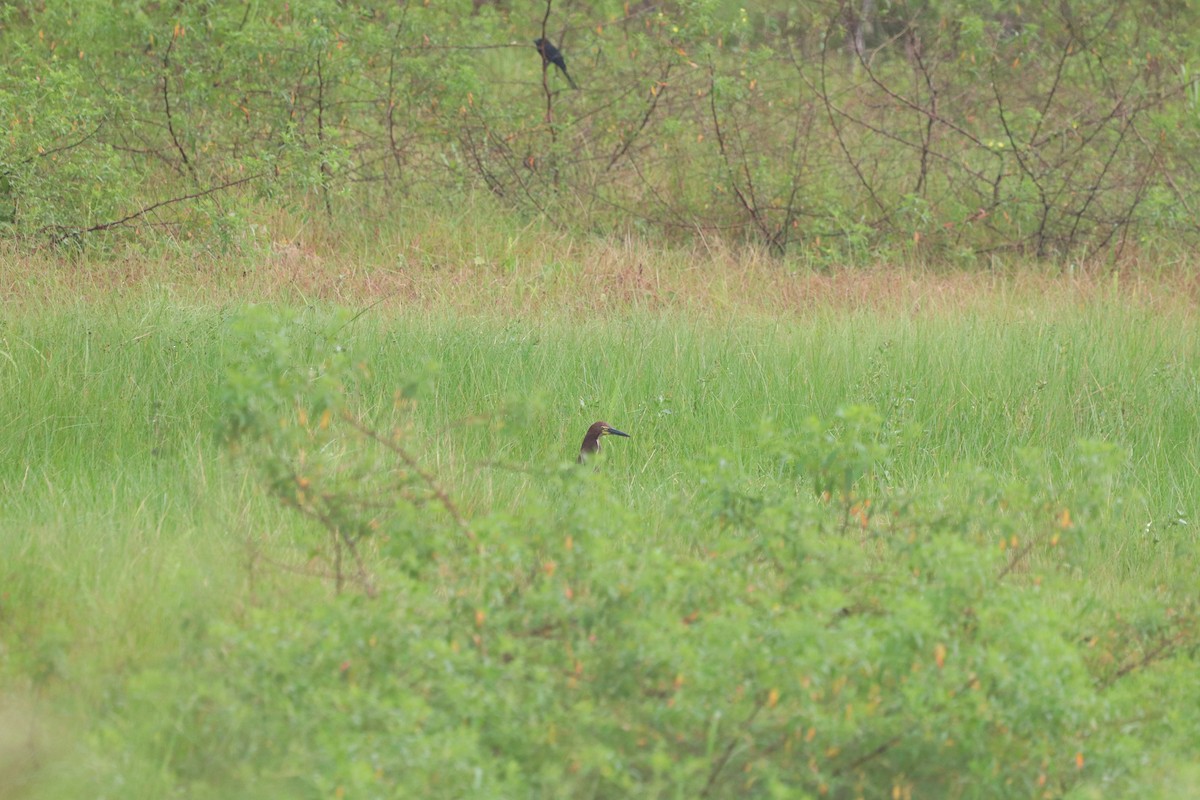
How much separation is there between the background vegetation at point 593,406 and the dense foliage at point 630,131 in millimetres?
47

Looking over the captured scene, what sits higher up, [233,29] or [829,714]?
[233,29]

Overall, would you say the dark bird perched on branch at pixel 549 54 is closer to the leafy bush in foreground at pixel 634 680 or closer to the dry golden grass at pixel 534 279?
the dry golden grass at pixel 534 279

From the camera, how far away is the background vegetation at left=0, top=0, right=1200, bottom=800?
2.99 meters

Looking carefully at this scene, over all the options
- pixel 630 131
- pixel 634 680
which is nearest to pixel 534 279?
pixel 630 131

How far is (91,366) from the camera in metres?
5.80

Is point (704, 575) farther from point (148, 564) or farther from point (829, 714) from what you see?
point (148, 564)

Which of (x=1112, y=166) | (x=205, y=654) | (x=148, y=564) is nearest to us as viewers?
(x=205, y=654)

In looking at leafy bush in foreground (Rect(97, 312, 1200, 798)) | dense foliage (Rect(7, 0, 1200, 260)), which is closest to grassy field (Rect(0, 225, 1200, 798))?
leafy bush in foreground (Rect(97, 312, 1200, 798))

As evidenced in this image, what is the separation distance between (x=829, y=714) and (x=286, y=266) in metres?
5.66

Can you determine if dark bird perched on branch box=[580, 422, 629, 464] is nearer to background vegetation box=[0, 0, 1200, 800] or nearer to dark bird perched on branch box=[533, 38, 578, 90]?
background vegetation box=[0, 0, 1200, 800]

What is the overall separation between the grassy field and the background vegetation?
0.02m

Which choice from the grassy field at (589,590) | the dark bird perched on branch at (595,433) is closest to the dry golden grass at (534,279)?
the grassy field at (589,590)

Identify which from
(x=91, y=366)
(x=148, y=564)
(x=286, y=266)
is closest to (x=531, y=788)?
(x=148, y=564)

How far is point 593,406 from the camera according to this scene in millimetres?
6148
